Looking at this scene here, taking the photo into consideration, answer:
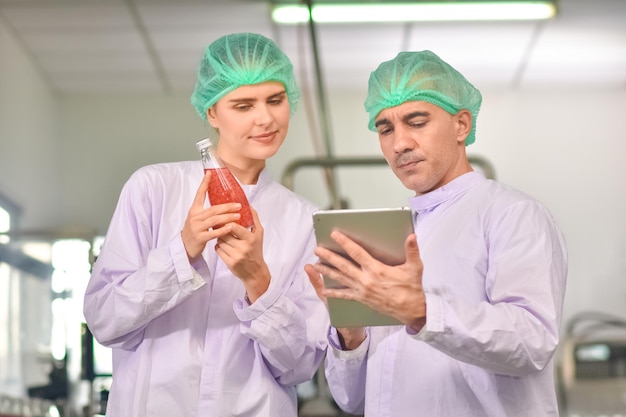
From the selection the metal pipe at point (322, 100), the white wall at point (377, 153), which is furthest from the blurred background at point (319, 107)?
the metal pipe at point (322, 100)

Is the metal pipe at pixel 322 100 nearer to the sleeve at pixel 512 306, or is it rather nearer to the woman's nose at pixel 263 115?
the woman's nose at pixel 263 115

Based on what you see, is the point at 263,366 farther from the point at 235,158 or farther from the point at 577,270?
the point at 577,270

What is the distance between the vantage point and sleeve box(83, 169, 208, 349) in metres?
1.62

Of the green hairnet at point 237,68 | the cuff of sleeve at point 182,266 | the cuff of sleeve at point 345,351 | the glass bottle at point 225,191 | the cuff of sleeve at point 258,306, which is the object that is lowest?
the cuff of sleeve at point 345,351

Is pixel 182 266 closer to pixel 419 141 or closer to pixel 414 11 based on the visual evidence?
pixel 419 141

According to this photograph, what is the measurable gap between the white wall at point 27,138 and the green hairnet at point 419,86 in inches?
160

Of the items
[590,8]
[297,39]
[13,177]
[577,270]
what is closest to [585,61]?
[590,8]

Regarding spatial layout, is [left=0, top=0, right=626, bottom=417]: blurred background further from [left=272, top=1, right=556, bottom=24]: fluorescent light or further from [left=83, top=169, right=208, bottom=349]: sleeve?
[left=83, top=169, right=208, bottom=349]: sleeve

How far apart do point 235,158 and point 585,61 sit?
15.7 feet

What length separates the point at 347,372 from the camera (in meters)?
1.73

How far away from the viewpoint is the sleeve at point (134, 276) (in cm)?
162

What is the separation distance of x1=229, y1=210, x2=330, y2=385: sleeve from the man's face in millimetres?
247

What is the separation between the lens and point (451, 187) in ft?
5.71

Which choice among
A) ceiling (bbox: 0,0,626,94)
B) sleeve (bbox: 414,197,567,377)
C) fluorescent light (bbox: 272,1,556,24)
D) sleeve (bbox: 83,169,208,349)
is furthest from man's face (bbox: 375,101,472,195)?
ceiling (bbox: 0,0,626,94)
